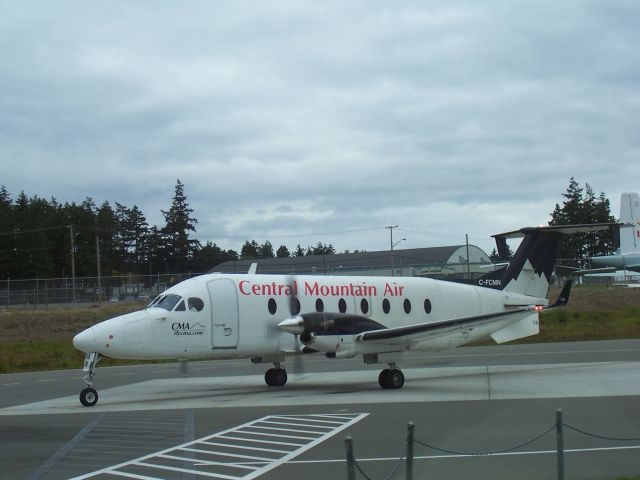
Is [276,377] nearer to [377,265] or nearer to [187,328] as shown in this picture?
[187,328]

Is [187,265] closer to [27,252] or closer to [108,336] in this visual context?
[27,252]

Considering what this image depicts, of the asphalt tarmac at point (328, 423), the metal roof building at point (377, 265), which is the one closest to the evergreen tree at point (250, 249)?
the metal roof building at point (377, 265)

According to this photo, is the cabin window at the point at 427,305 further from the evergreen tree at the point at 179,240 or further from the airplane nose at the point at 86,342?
the evergreen tree at the point at 179,240

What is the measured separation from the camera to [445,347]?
22641mm

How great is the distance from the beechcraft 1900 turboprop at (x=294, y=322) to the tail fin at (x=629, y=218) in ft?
121

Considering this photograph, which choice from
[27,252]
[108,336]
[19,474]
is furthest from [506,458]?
[27,252]

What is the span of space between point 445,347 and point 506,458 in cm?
1207

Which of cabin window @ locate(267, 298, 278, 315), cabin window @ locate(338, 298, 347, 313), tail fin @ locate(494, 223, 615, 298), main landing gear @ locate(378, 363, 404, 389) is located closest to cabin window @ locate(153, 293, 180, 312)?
cabin window @ locate(267, 298, 278, 315)

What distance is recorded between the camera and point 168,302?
19.4 m

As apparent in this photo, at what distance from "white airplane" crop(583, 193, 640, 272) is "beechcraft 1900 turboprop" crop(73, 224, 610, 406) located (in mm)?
34166

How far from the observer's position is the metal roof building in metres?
47.1

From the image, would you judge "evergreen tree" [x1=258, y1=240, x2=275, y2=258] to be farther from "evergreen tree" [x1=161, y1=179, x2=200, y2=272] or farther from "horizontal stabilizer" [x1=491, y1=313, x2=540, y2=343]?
"horizontal stabilizer" [x1=491, y1=313, x2=540, y2=343]

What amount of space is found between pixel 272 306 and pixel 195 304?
2.28m

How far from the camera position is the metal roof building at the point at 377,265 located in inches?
1853
